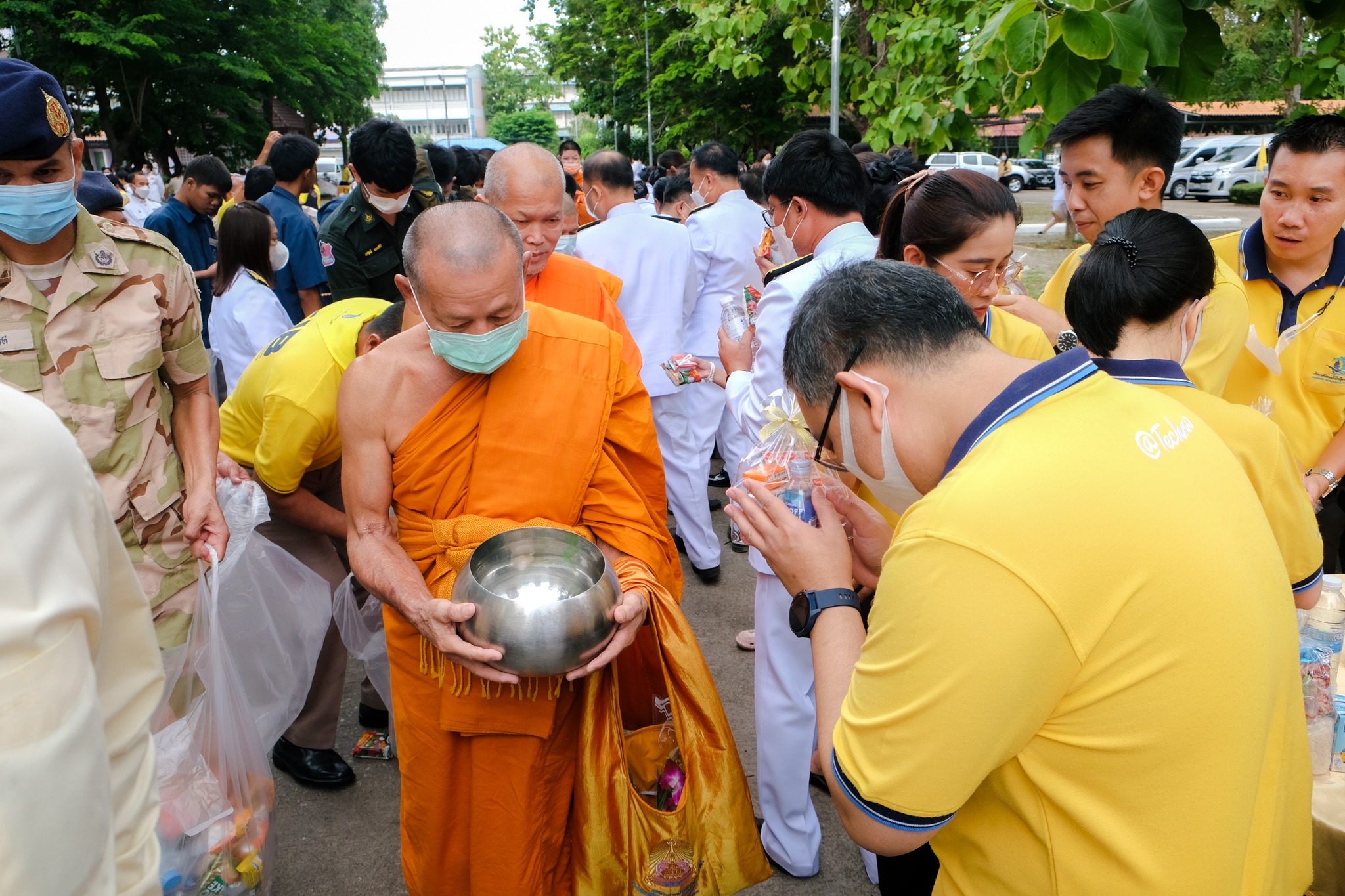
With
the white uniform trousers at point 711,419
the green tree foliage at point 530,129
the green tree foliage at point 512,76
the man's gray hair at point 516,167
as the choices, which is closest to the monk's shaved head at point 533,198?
the man's gray hair at point 516,167

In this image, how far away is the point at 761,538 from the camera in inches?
75.5

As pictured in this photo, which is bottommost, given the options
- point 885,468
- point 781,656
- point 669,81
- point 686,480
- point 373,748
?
point 373,748

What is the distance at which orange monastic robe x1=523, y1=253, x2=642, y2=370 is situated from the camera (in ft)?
12.7

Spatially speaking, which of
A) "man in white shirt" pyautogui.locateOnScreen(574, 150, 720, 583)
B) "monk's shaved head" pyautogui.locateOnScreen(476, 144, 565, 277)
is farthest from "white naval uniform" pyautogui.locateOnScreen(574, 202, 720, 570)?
"monk's shaved head" pyautogui.locateOnScreen(476, 144, 565, 277)

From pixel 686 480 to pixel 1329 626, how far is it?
3.62m

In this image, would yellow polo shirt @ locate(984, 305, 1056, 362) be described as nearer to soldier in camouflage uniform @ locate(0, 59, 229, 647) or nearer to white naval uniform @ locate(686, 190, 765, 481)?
soldier in camouflage uniform @ locate(0, 59, 229, 647)

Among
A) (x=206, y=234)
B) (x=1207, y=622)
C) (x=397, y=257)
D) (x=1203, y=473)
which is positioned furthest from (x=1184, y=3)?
(x=206, y=234)

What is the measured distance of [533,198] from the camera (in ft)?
12.3

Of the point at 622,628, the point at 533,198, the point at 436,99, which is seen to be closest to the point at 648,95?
the point at 533,198

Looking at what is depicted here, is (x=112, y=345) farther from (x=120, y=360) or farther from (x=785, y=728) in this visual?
(x=785, y=728)

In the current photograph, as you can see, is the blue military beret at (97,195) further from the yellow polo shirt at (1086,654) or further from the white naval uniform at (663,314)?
the yellow polo shirt at (1086,654)

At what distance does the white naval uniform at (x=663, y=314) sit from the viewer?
5.41m

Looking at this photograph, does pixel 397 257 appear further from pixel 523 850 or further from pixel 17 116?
pixel 523 850

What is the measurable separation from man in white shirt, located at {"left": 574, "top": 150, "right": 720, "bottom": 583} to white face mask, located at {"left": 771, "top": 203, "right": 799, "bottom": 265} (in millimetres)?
927
